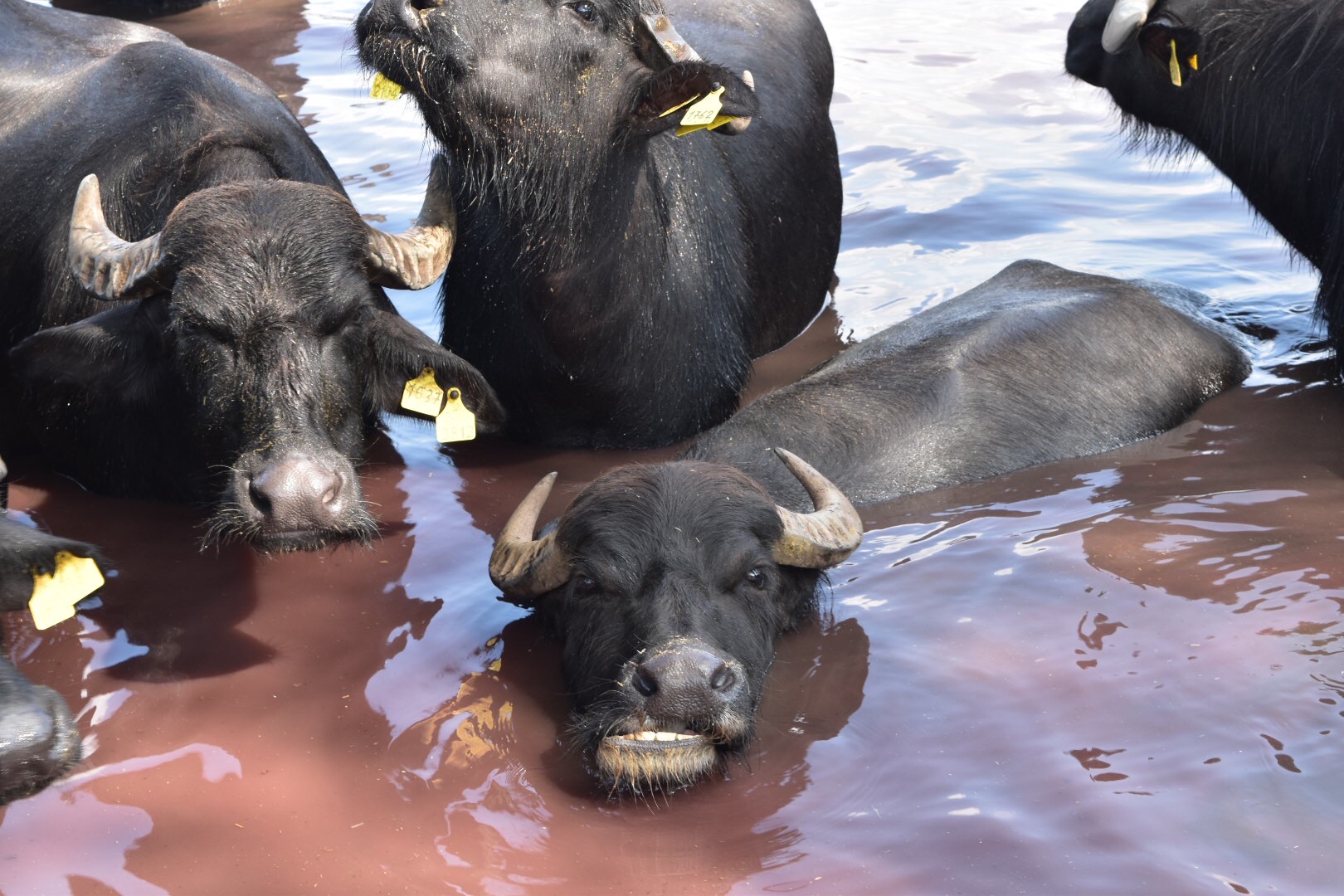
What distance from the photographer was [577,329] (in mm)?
6273

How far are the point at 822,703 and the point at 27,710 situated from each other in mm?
2294

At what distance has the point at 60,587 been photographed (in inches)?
158

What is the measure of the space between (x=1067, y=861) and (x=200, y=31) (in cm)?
1142

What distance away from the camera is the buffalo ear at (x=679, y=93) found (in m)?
5.57

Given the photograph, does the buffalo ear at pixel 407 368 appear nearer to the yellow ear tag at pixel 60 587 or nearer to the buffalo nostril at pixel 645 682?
the yellow ear tag at pixel 60 587

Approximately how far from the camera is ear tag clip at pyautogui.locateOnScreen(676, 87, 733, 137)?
5.54m

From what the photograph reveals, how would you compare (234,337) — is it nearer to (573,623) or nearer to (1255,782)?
(573,623)

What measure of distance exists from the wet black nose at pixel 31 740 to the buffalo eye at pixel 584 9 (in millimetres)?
3138

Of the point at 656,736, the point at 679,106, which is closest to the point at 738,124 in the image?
the point at 679,106

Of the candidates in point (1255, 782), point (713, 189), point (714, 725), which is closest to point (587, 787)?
point (714, 725)

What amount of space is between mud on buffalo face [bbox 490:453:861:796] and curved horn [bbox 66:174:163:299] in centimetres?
148

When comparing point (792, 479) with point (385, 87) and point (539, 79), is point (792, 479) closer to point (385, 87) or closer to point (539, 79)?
point (539, 79)

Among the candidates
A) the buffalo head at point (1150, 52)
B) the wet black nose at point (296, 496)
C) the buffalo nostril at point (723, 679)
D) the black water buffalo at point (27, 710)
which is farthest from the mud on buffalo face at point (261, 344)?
the buffalo head at point (1150, 52)

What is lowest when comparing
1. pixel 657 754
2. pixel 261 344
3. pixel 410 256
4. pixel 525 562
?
pixel 657 754
